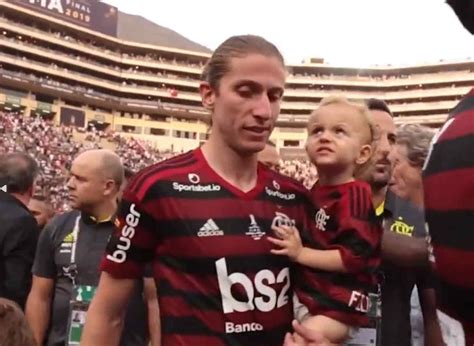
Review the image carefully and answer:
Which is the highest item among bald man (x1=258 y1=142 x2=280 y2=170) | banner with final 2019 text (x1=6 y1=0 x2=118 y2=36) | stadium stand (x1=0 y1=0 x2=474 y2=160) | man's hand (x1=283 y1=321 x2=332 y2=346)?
banner with final 2019 text (x1=6 y1=0 x2=118 y2=36)

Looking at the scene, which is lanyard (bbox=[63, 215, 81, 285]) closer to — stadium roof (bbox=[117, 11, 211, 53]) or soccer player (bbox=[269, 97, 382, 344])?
soccer player (bbox=[269, 97, 382, 344])

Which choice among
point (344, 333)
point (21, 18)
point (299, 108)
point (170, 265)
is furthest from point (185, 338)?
point (299, 108)

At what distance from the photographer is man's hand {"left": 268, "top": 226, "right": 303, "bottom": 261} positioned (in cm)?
199

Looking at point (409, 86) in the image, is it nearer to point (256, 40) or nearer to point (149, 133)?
point (149, 133)

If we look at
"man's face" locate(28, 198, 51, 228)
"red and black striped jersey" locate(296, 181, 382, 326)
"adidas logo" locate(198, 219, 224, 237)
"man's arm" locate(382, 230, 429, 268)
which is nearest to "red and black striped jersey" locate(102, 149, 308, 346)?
"adidas logo" locate(198, 219, 224, 237)

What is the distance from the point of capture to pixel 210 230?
1992 millimetres

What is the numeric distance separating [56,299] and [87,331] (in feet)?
6.08

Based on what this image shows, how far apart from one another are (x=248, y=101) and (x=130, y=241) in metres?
0.52

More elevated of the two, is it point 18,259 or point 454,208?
point 454,208

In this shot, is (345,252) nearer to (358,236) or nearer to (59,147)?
(358,236)

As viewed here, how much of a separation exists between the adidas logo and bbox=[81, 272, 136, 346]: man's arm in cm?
28

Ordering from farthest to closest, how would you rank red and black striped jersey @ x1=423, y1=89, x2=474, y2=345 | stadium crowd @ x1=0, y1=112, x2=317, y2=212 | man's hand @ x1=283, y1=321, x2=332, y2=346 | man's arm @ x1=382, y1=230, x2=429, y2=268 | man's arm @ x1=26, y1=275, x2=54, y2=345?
stadium crowd @ x1=0, y1=112, x2=317, y2=212, man's arm @ x1=26, y1=275, x2=54, y2=345, man's arm @ x1=382, y1=230, x2=429, y2=268, man's hand @ x1=283, y1=321, x2=332, y2=346, red and black striped jersey @ x1=423, y1=89, x2=474, y2=345

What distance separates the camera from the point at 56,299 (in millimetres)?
3857

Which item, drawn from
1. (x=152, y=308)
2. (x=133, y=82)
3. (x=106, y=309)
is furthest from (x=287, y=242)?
(x=133, y=82)
